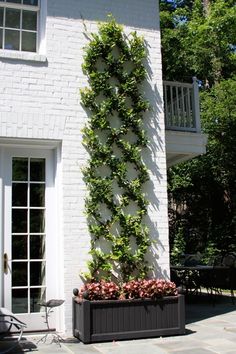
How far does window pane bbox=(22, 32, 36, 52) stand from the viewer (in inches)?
278

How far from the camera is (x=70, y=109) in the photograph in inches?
274

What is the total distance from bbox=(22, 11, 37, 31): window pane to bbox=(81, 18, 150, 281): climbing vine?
2.85ft

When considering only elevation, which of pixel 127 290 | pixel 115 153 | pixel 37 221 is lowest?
pixel 127 290

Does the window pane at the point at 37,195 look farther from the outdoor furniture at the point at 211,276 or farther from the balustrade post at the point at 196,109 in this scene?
the outdoor furniture at the point at 211,276

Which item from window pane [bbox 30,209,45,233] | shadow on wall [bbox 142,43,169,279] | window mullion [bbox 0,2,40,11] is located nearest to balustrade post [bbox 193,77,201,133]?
shadow on wall [bbox 142,43,169,279]

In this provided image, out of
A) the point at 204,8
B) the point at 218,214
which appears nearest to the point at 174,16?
the point at 204,8

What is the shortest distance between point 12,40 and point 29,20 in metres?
0.43

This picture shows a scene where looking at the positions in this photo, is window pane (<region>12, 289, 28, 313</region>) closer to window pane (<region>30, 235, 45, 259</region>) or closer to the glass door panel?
the glass door panel

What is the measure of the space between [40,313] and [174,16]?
14.9 metres

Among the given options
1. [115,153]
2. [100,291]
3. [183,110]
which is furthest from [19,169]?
[183,110]

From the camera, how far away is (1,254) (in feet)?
21.2

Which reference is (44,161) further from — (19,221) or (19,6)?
(19,6)

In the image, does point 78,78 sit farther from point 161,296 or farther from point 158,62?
point 161,296

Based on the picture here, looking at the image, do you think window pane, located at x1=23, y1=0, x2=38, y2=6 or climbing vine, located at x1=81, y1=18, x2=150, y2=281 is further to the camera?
window pane, located at x1=23, y1=0, x2=38, y2=6
